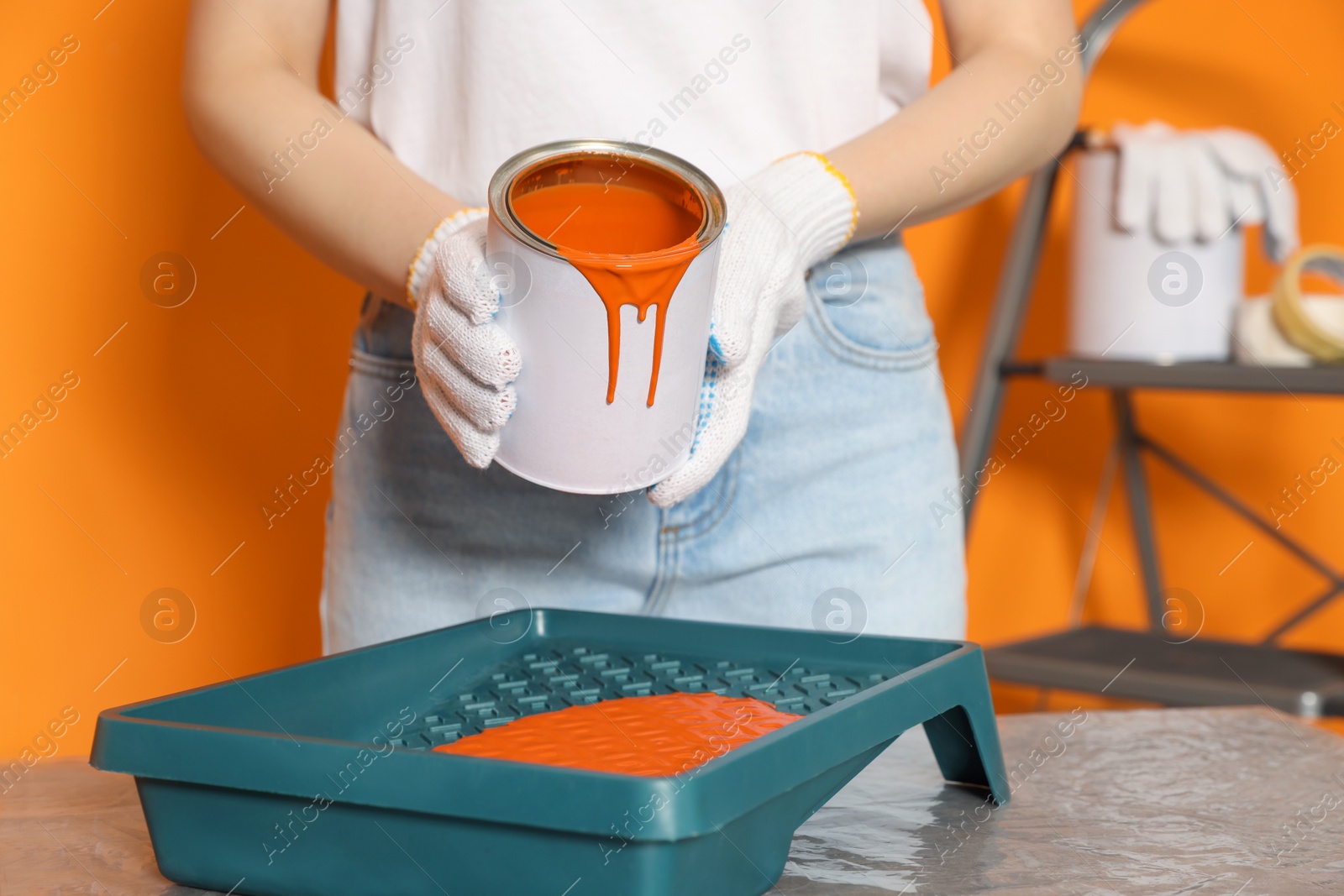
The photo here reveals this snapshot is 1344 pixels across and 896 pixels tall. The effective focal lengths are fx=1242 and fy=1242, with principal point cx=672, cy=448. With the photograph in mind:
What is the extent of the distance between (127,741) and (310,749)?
0.27 feet

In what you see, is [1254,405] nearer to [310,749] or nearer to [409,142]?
[409,142]

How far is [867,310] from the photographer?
85 cm

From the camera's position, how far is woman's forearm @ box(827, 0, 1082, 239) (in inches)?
Result: 31.1

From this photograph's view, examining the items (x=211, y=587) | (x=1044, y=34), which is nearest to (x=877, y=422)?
(x=1044, y=34)

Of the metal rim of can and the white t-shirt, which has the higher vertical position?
the white t-shirt

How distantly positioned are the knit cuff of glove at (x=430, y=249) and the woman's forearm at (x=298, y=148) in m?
0.01

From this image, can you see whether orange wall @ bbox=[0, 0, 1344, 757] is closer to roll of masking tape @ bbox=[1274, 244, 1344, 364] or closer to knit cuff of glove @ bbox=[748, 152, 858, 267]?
knit cuff of glove @ bbox=[748, 152, 858, 267]

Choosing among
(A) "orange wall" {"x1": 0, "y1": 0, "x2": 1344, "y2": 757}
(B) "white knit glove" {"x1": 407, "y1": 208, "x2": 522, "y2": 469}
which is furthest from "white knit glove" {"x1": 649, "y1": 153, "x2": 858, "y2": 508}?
(A) "orange wall" {"x1": 0, "y1": 0, "x2": 1344, "y2": 757}

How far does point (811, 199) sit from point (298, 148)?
12.8 inches

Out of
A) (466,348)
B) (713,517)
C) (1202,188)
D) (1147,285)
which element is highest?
(1202,188)

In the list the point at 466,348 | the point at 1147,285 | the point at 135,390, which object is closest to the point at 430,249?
the point at 466,348

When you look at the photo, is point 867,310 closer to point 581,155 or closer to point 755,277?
point 755,277

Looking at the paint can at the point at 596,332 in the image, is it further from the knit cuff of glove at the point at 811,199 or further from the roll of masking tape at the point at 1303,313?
the roll of masking tape at the point at 1303,313

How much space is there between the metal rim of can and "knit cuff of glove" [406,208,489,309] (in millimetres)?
137
